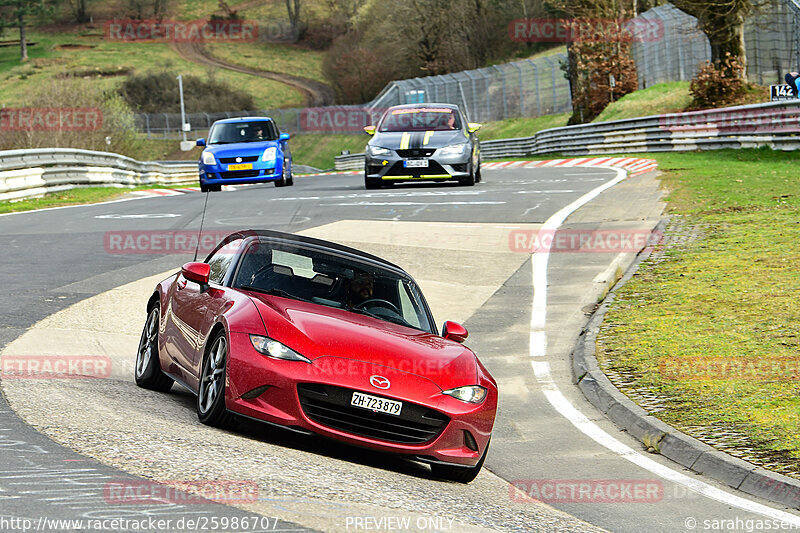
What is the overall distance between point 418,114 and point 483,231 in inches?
299

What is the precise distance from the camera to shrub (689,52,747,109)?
1547 inches

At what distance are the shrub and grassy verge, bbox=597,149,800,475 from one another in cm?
2096

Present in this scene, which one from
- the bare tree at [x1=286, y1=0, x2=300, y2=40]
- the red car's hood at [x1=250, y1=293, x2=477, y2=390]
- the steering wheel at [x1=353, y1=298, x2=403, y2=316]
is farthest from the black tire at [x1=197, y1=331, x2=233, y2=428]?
the bare tree at [x1=286, y1=0, x2=300, y2=40]

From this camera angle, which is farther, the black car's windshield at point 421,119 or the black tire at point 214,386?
the black car's windshield at point 421,119

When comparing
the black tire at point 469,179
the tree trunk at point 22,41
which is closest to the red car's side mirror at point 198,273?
the black tire at point 469,179

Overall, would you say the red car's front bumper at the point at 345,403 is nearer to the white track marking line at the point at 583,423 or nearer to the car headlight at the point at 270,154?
the white track marking line at the point at 583,423

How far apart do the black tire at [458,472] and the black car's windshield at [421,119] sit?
58.8ft

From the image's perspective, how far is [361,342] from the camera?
698 cm

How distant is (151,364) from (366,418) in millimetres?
2581

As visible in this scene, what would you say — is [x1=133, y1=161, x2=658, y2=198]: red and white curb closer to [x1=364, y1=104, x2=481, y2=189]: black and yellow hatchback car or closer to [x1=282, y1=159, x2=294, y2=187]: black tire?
[x1=282, y1=159, x2=294, y2=187]: black tire

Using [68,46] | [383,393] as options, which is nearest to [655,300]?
[383,393]

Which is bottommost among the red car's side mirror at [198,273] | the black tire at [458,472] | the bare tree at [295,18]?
the black tire at [458,472]

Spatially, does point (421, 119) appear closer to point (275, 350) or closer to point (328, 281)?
point (328, 281)

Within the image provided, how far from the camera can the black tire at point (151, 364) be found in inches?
336
